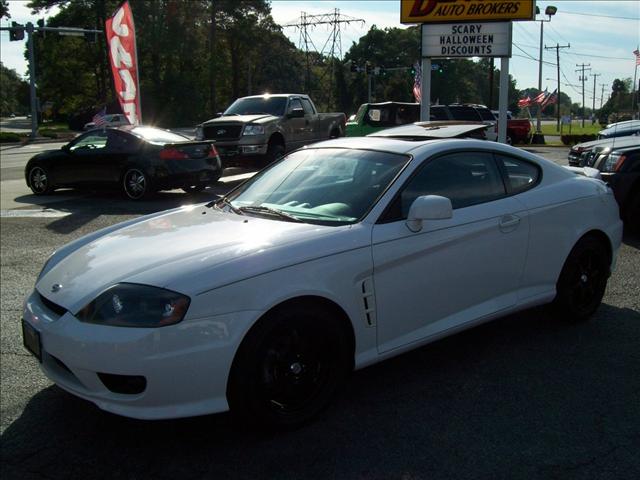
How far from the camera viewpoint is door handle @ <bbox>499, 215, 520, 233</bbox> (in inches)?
167

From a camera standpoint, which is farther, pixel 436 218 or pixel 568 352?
pixel 568 352

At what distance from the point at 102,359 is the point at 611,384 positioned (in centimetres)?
290

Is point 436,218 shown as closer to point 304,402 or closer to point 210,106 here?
point 304,402

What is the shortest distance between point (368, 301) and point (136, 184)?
9914 mm

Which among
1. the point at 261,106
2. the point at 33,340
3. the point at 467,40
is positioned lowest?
the point at 33,340

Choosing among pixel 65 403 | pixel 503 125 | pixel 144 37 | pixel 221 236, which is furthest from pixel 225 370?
pixel 144 37

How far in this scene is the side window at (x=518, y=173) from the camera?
14.8 feet

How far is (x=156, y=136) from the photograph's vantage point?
13008 mm

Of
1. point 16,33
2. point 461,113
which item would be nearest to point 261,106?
point 461,113

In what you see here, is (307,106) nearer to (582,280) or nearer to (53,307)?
(582,280)

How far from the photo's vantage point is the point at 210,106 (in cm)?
6469

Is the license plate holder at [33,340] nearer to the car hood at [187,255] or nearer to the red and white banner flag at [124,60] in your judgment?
the car hood at [187,255]

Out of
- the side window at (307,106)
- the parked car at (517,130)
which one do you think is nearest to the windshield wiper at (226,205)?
the side window at (307,106)

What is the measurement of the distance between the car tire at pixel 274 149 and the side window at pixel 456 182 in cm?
1162
